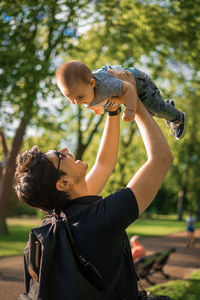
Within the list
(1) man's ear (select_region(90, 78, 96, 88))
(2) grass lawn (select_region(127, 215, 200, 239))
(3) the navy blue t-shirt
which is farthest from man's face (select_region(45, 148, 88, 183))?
(2) grass lawn (select_region(127, 215, 200, 239))

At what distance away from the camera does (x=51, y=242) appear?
1731mm

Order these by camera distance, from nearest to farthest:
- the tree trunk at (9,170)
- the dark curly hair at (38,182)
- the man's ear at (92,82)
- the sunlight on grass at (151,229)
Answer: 1. the dark curly hair at (38,182)
2. the man's ear at (92,82)
3. the tree trunk at (9,170)
4. the sunlight on grass at (151,229)

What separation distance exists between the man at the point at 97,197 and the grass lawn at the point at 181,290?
6.44 metres

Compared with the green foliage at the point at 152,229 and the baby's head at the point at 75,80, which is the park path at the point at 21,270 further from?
the green foliage at the point at 152,229

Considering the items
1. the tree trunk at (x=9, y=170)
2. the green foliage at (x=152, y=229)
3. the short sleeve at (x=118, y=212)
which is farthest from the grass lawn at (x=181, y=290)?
the green foliage at (x=152, y=229)

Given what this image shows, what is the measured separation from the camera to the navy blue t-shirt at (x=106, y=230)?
1.70 metres

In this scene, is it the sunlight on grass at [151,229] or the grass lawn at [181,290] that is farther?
the sunlight on grass at [151,229]

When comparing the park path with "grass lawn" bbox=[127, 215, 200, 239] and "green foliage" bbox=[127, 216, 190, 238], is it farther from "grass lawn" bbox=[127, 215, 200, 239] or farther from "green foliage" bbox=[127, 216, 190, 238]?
"green foliage" bbox=[127, 216, 190, 238]

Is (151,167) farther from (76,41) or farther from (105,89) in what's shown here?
(76,41)

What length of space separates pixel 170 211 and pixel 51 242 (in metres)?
61.2

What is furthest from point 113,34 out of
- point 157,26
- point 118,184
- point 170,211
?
point 170,211

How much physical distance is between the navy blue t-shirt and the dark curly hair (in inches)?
6.7

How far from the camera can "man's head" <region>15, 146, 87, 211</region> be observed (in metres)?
1.89

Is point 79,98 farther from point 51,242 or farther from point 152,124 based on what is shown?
point 51,242
